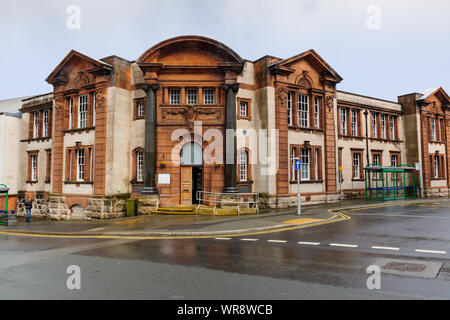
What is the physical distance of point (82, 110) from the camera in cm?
2281

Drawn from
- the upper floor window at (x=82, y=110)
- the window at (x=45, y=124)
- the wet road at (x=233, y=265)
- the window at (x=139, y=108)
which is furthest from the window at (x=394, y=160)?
the window at (x=45, y=124)

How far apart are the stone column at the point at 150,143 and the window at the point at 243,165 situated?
217 inches

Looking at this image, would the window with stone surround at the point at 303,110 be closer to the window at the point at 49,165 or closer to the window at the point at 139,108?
the window at the point at 139,108

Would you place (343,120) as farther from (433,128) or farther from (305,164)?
(433,128)

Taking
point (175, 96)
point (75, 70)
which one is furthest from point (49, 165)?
point (175, 96)

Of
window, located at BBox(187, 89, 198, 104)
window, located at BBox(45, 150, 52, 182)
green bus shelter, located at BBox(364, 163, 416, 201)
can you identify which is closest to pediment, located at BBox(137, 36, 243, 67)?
window, located at BBox(187, 89, 198, 104)

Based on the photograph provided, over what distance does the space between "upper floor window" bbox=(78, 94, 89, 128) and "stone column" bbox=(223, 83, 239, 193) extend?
10.1m

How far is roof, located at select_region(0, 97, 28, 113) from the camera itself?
1288 inches

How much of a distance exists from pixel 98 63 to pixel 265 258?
18.0 metres

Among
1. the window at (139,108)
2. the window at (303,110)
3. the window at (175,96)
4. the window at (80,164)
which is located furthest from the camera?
the window at (303,110)

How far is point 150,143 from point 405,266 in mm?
15777

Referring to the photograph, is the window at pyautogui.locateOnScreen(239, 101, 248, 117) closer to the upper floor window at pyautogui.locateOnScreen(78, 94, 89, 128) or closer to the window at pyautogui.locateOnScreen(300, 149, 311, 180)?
the window at pyautogui.locateOnScreen(300, 149, 311, 180)

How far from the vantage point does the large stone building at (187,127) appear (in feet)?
66.2

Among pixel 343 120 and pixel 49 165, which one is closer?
pixel 49 165
